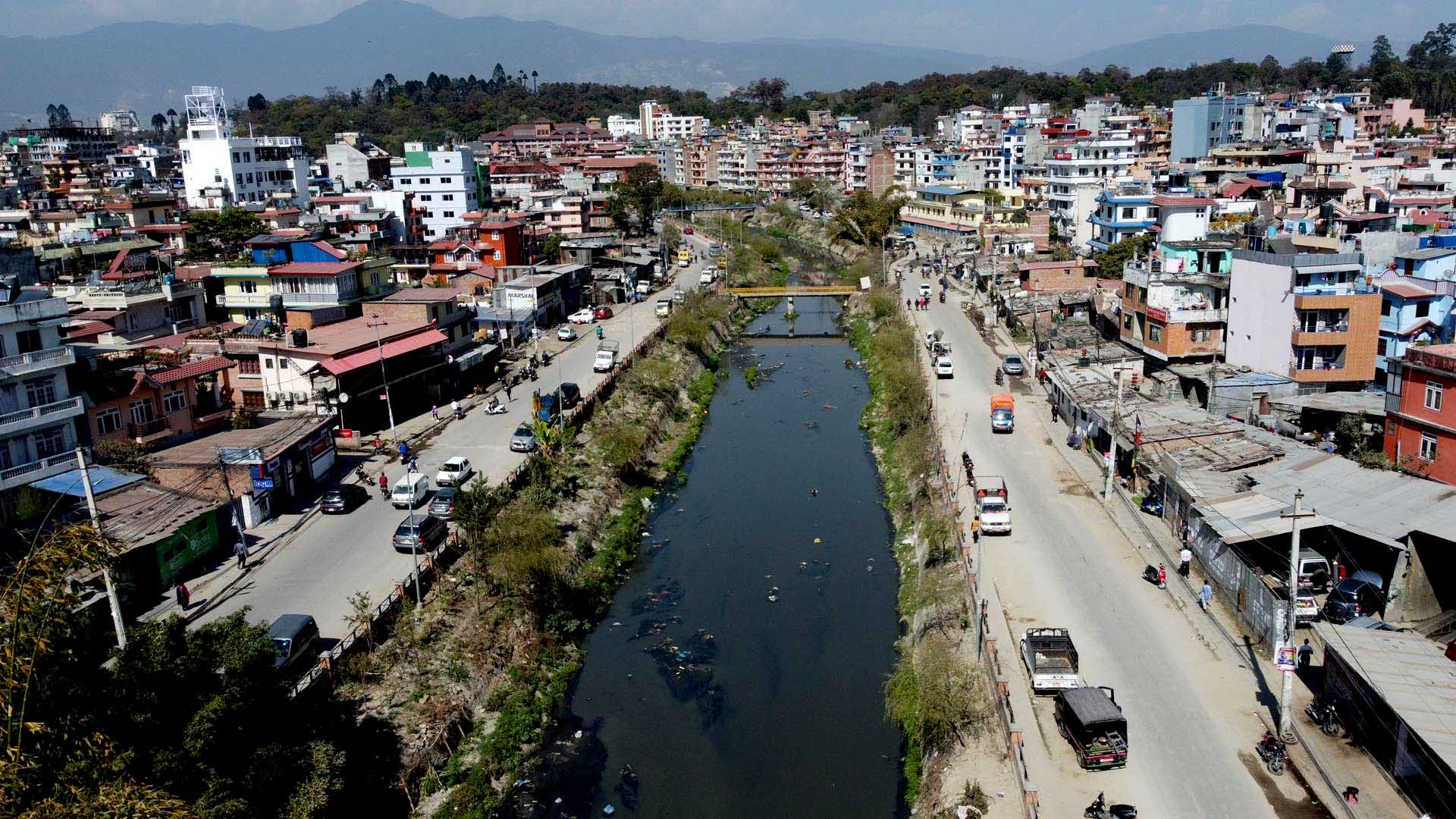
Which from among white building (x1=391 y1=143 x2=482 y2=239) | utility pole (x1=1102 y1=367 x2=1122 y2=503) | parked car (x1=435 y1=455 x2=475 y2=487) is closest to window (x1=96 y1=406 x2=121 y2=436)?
parked car (x1=435 y1=455 x2=475 y2=487)

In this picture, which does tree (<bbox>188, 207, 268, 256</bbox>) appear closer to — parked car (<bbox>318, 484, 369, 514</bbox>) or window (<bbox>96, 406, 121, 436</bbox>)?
window (<bbox>96, 406, 121, 436</bbox>)

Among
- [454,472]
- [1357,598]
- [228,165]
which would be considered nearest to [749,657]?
[454,472]

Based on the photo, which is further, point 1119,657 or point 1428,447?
point 1428,447

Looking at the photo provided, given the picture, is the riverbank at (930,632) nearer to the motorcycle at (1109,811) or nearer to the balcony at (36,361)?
the motorcycle at (1109,811)

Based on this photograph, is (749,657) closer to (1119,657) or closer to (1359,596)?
(1119,657)

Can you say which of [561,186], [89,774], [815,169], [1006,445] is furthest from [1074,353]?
[815,169]

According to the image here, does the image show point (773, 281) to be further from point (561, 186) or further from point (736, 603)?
point (736, 603)
